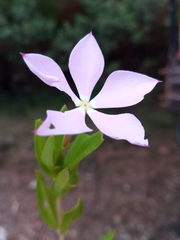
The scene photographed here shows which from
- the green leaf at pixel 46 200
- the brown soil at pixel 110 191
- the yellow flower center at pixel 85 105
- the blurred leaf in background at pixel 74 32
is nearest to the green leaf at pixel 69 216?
the green leaf at pixel 46 200

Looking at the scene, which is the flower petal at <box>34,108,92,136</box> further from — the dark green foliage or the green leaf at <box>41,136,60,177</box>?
the dark green foliage

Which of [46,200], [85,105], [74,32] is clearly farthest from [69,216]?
[74,32]

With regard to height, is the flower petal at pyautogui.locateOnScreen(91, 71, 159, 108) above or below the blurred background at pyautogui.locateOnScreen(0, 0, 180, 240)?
above

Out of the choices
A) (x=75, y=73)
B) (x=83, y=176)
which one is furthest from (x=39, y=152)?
(x=83, y=176)

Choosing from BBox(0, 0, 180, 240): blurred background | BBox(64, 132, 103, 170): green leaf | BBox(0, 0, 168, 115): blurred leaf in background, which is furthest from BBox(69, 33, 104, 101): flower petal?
BBox(0, 0, 168, 115): blurred leaf in background

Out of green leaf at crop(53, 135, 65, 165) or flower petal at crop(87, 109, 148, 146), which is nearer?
flower petal at crop(87, 109, 148, 146)

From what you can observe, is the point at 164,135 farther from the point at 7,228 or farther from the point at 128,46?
the point at 7,228

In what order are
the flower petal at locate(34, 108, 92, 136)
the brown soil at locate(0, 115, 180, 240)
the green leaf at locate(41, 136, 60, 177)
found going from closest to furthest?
the flower petal at locate(34, 108, 92, 136) < the green leaf at locate(41, 136, 60, 177) < the brown soil at locate(0, 115, 180, 240)

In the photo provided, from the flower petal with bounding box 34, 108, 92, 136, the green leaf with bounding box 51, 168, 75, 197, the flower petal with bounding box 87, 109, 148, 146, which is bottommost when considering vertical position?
the green leaf with bounding box 51, 168, 75, 197

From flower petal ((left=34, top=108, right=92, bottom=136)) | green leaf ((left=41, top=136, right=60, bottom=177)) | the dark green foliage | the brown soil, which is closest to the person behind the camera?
flower petal ((left=34, top=108, right=92, bottom=136))
